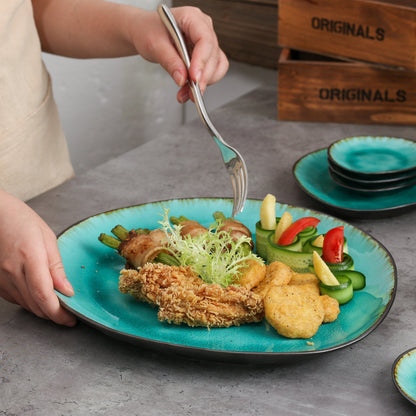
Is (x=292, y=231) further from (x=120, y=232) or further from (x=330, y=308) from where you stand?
(x=120, y=232)

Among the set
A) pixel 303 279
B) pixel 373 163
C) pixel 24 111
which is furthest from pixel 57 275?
pixel 373 163

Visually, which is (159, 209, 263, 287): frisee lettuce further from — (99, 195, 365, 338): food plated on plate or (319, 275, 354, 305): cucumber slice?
(319, 275, 354, 305): cucumber slice

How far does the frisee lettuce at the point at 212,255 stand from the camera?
0.97 metres

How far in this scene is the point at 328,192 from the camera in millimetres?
1373

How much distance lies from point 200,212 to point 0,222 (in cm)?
42

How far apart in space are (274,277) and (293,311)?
0.36 feet

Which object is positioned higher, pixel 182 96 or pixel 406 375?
pixel 182 96

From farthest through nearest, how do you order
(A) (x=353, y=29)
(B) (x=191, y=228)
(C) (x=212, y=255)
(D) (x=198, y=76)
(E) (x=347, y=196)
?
(A) (x=353, y=29)
(E) (x=347, y=196)
(D) (x=198, y=76)
(B) (x=191, y=228)
(C) (x=212, y=255)

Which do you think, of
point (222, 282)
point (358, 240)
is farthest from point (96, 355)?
point (358, 240)

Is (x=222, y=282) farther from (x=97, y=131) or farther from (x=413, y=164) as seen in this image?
(x=97, y=131)

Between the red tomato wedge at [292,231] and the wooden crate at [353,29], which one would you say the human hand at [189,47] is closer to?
the red tomato wedge at [292,231]

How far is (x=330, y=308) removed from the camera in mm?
881

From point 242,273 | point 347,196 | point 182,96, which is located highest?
point 182,96

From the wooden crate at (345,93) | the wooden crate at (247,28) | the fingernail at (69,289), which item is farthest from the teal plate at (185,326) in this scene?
the wooden crate at (247,28)
